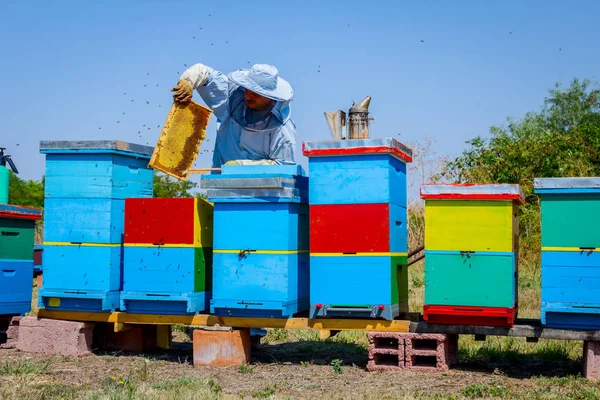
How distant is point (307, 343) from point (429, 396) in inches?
124

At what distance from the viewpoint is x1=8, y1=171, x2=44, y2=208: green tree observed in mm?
30594

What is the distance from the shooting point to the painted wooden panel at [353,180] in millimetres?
6543

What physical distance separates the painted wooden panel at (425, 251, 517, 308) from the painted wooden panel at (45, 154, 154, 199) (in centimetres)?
312

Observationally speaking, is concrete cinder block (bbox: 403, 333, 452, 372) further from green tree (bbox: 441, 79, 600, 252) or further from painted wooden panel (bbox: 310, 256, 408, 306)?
green tree (bbox: 441, 79, 600, 252)

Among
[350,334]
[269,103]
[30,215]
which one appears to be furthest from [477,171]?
[30,215]

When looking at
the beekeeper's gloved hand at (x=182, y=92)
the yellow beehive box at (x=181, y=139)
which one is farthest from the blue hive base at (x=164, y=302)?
the beekeeper's gloved hand at (x=182, y=92)

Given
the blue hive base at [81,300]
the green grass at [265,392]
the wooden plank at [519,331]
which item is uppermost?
the blue hive base at [81,300]

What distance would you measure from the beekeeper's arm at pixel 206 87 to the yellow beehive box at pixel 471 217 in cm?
256

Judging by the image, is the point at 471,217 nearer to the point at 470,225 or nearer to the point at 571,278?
the point at 470,225

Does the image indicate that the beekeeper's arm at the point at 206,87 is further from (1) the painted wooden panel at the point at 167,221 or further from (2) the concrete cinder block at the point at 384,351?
(2) the concrete cinder block at the point at 384,351

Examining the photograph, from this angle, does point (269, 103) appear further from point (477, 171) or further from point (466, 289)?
point (477, 171)

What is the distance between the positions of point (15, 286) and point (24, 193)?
25.0m

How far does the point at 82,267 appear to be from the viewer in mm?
7480

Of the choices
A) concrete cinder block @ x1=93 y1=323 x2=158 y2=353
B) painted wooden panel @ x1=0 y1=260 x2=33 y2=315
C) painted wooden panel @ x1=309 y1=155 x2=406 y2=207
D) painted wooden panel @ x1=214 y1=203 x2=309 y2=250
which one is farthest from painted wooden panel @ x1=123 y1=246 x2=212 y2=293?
painted wooden panel @ x1=0 y1=260 x2=33 y2=315
